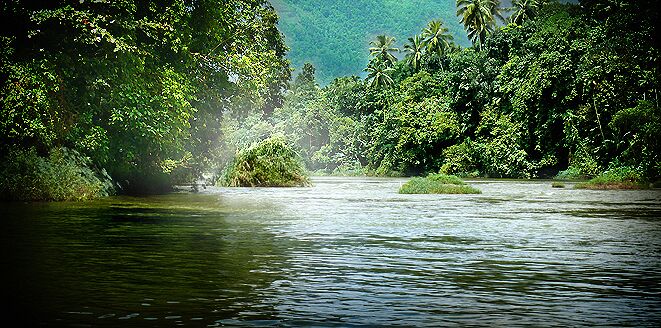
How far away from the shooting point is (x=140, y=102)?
102 ft

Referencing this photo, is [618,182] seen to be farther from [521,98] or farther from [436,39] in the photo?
[436,39]

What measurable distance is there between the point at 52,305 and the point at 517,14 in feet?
305

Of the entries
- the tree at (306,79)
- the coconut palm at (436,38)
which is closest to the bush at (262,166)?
the coconut palm at (436,38)

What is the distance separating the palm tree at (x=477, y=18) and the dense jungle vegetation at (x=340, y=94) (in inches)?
8.2

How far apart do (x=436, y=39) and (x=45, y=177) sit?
77.5 meters

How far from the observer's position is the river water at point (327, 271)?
24.7 feet

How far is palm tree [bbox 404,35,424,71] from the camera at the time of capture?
10081 centimetres

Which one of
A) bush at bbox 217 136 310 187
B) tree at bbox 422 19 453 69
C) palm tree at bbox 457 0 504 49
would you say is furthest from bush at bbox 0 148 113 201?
tree at bbox 422 19 453 69

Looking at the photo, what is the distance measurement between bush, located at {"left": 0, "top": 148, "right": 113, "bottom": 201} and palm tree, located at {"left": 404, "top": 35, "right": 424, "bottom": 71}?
2926 inches

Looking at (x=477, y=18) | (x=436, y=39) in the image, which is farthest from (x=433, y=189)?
(x=436, y=39)

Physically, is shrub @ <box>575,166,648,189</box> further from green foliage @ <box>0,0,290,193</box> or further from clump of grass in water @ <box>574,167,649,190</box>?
green foliage @ <box>0,0,290,193</box>

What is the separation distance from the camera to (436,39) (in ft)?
327

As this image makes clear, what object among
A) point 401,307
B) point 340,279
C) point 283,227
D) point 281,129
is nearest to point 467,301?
point 401,307

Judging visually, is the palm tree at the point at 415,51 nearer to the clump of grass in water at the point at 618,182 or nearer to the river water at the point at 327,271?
the clump of grass in water at the point at 618,182
